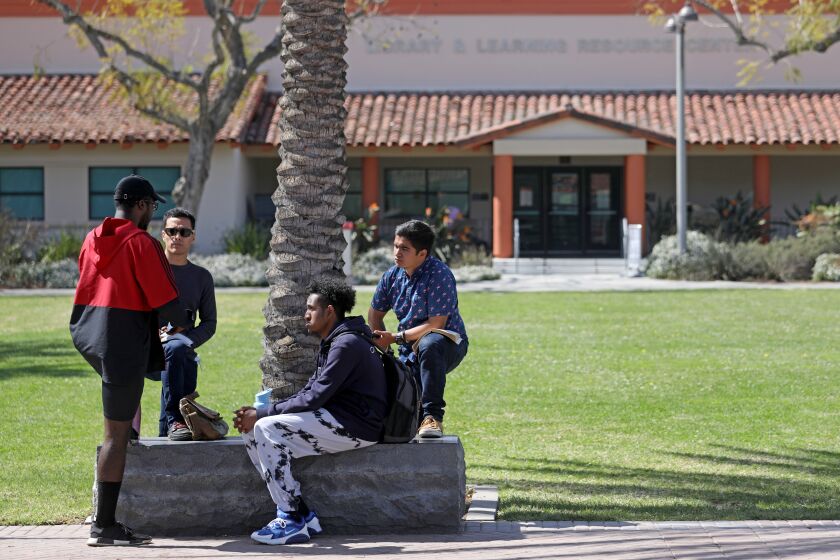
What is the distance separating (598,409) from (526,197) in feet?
72.4

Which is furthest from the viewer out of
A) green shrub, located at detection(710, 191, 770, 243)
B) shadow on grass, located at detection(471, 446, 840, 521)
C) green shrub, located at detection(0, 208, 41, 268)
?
green shrub, located at detection(710, 191, 770, 243)

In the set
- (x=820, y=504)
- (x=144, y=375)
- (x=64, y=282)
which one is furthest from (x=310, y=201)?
(x=64, y=282)

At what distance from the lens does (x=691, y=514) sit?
769 cm

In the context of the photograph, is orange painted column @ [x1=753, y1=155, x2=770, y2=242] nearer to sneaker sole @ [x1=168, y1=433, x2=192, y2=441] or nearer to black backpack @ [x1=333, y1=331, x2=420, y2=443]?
black backpack @ [x1=333, y1=331, x2=420, y2=443]

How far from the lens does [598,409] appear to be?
11.6m

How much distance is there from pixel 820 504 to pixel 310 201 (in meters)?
3.37

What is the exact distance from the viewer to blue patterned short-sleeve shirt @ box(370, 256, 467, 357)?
8414mm

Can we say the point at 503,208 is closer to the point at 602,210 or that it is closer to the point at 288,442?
the point at 602,210

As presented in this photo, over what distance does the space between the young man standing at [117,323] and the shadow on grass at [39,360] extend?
717cm

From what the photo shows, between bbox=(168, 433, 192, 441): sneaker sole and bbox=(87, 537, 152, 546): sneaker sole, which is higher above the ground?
bbox=(168, 433, 192, 441): sneaker sole

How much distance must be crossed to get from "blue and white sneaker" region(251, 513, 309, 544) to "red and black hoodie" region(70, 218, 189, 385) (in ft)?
3.31

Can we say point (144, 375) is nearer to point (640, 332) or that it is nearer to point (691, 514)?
point (691, 514)

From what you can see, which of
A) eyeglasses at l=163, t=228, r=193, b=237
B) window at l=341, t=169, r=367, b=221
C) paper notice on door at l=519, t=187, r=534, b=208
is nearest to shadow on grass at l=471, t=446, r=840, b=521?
eyeglasses at l=163, t=228, r=193, b=237

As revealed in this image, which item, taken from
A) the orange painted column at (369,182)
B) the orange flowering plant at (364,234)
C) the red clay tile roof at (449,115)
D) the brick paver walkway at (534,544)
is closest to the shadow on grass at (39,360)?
the brick paver walkway at (534,544)
